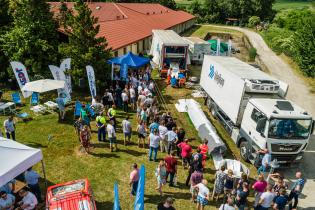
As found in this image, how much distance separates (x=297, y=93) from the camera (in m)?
24.8

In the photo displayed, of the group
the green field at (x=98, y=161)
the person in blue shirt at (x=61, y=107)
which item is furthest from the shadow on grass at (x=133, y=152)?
the person in blue shirt at (x=61, y=107)

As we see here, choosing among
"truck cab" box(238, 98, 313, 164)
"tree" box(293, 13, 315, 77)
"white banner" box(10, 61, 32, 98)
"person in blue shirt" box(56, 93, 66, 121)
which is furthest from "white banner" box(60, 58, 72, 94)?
"tree" box(293, 13, 315, 77)

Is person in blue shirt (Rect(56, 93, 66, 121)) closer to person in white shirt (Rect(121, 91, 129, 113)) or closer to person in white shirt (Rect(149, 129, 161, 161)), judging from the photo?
person in white shirt (Rect(121, 91, 129, 113))

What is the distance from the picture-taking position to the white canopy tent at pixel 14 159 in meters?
8.63

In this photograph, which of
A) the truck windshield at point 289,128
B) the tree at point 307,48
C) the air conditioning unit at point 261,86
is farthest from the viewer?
the tree at point 307,48

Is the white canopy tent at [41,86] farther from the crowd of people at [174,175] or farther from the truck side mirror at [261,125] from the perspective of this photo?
the truck side mirror at [261,125]

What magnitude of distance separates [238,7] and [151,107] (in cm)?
6121

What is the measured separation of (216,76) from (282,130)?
6.65m

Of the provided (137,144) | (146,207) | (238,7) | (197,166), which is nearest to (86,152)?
(137,144)

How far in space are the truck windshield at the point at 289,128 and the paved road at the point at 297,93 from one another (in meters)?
2.21

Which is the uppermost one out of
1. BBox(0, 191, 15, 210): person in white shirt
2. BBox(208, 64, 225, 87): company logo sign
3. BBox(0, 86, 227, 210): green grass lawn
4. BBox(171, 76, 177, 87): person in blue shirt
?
BBox(208, 64, 225, 87): company logo sign

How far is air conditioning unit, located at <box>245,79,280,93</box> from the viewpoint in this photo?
46.7 feet

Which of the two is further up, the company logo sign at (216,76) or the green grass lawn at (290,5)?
the green grass lawn at (290,5)

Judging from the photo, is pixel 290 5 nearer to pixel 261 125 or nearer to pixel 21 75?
pixel 261 125
